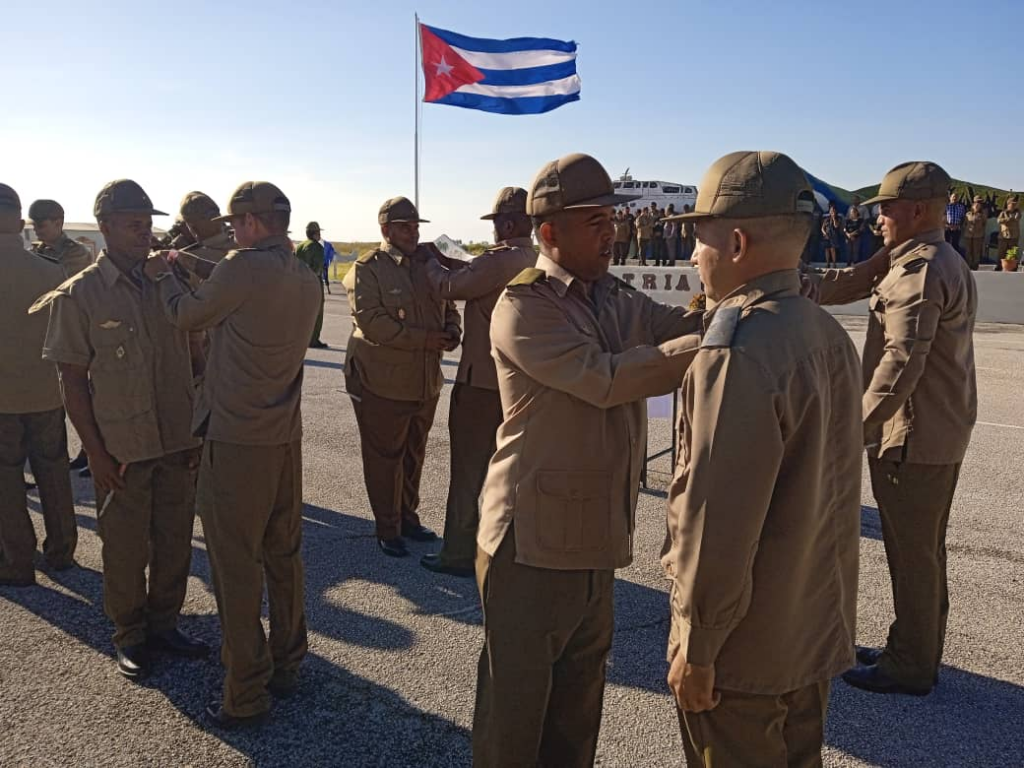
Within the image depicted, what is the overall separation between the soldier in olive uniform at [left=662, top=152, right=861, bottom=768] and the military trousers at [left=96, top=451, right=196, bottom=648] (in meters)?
2.86

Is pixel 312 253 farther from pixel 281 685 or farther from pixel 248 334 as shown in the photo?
pixel 281 685

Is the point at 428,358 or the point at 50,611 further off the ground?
the point at 428,358

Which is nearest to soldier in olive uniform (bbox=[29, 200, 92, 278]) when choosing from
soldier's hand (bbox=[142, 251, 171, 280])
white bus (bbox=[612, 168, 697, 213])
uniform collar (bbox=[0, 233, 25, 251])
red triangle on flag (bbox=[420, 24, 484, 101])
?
uniform collar (bbox=[0, 233, 25, 251])

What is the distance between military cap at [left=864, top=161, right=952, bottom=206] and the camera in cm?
353

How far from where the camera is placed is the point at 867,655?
160 inches

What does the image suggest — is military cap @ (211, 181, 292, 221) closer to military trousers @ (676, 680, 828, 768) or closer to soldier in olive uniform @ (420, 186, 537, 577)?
soldier in olive uniform @ (420, 186, 537, 577)

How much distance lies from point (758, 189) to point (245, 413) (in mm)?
Answer: 2277

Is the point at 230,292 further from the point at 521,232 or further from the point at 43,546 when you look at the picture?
the point at 43,546

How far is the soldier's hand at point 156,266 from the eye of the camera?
387 centimetres

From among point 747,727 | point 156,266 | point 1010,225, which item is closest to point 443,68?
point 156,266

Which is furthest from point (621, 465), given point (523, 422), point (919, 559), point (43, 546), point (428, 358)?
point (43, 546)

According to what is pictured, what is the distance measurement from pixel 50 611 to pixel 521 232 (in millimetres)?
3343

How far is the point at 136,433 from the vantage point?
3.91 metres

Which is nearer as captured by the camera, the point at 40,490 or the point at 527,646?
the point at 527,646
